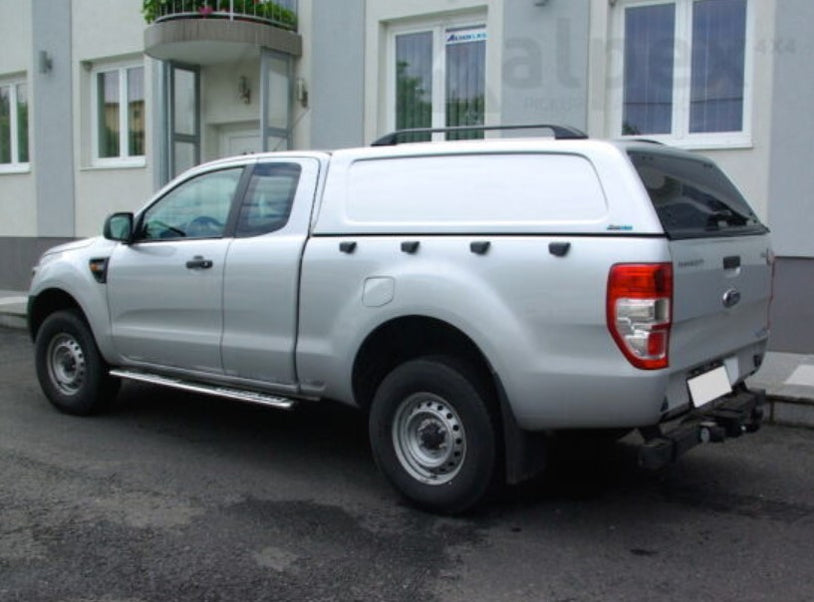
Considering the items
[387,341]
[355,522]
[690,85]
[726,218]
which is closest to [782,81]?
[690,85]

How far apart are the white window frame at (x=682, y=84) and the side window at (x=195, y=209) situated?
523 cm

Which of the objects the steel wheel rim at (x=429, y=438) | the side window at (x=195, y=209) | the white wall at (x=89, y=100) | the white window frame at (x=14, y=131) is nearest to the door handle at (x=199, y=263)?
the side window at (x=195, y=209)

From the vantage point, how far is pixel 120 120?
1378 centimetres

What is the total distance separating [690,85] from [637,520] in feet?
19.8

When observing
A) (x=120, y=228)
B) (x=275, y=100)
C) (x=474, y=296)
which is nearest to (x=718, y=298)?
(x=474, y=296)

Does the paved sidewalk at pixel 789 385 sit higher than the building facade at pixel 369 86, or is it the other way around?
the building facade at pixel 369 86

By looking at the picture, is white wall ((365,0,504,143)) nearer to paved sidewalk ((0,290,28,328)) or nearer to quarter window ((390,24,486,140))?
quarter window ((390,24,486,140))

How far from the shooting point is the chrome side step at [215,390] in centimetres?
Result: 506

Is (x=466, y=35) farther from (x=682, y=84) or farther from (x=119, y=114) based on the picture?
(x=119, y=114)

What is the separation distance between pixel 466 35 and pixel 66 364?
20.5 feet

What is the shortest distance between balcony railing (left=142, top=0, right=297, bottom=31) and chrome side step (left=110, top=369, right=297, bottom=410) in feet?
20.6

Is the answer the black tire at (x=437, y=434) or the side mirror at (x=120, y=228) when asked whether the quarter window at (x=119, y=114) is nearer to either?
the side mirror at (x=120, y=228)

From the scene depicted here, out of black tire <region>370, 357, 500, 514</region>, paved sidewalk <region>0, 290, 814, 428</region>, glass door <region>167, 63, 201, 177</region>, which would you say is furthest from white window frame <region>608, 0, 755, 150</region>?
glass door <region>167, 63, 201, 177</region>

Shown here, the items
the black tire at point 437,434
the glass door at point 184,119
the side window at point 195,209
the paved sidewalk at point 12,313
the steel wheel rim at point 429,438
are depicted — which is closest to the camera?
the black tire at point 437,434
